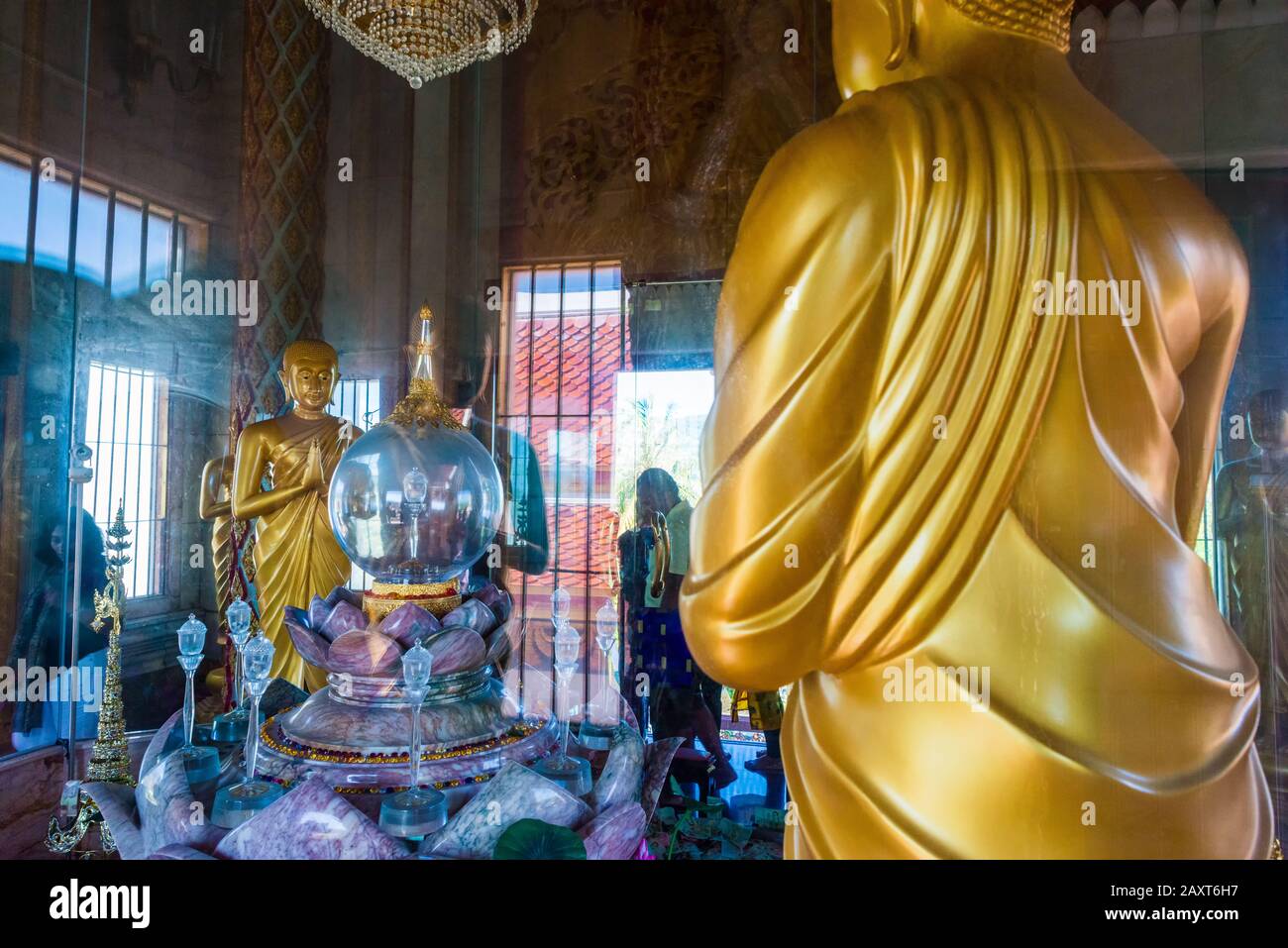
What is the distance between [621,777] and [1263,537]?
135cm

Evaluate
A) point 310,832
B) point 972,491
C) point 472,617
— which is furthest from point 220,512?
point 972,491

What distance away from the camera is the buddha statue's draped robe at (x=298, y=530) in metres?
1.90

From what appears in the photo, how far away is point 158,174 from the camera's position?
64.9 inches

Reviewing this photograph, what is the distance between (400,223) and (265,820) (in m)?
1.37

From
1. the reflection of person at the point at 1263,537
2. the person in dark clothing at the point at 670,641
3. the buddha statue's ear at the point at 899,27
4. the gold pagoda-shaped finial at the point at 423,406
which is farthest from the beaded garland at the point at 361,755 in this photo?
the reflection of person at the point at 1263,537

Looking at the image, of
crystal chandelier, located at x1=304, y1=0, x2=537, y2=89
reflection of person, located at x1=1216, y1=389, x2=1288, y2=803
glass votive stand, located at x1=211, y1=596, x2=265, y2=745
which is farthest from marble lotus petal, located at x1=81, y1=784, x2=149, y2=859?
reflection of person, located at x1=1216, y1=389, x2=1288, y2=803

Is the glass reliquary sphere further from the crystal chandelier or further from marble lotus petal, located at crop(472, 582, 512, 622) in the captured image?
the crystal chandelier

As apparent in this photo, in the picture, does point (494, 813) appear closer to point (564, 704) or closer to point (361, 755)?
point (361, 755)

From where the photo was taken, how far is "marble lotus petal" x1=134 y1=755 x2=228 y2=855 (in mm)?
995

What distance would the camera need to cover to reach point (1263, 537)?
1.42m

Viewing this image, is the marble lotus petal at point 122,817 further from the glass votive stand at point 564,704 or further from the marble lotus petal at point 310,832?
the glass votive stand at point 564,704

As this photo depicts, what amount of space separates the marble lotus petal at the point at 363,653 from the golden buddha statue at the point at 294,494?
0.79 m

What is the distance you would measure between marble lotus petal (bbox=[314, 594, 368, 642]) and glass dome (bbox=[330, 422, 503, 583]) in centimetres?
9
